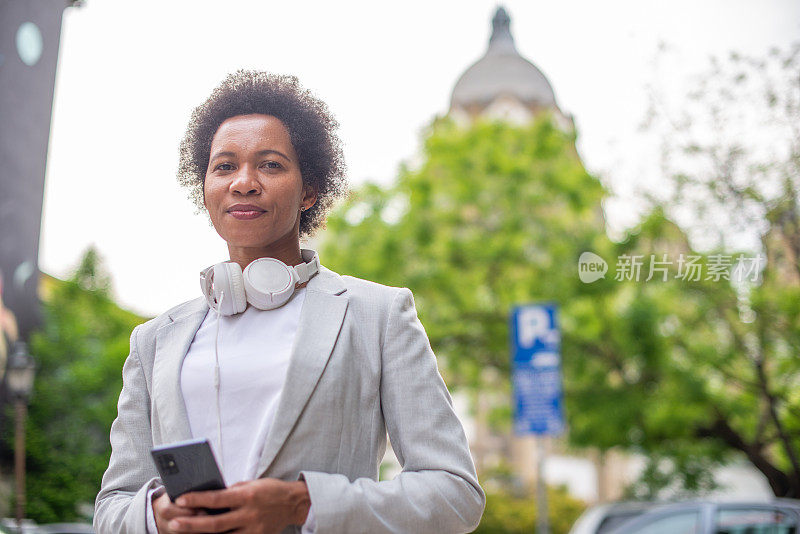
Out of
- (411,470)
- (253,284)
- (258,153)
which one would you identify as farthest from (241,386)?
(258,153)

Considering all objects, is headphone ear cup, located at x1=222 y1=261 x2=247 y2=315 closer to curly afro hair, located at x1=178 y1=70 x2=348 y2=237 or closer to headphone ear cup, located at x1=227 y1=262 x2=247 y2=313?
headphone ear cup, located at x1=227 y1=262 x2=247 y2=313

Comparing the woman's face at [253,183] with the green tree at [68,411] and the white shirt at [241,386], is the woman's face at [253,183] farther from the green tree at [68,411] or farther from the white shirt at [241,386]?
the green tree at [68,411]

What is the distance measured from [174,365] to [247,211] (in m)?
0.28

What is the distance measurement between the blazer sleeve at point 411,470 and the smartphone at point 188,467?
0.46 ft

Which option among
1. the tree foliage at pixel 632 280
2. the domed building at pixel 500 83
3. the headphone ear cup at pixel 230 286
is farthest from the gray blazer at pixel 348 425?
the domed building at pixel 500 83

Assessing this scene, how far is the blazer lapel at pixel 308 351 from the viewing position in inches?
49.8

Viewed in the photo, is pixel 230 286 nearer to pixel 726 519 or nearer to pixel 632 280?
pixel 726 519

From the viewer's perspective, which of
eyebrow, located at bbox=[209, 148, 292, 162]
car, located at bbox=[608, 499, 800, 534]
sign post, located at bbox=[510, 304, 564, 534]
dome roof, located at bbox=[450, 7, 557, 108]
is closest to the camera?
eyebrow, located at bbox=[209, 148, 292, 162]

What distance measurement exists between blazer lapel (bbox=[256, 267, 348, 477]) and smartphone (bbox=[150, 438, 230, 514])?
0.38 ft

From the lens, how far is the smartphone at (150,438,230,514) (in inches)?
44.5

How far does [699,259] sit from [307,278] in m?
9.03

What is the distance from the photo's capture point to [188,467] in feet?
3.79

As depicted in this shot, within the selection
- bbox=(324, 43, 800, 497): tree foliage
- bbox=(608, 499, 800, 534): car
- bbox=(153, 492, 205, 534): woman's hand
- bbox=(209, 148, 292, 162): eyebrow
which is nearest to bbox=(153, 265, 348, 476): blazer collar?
bbox=(153, 492, 205, 534): woman's hand

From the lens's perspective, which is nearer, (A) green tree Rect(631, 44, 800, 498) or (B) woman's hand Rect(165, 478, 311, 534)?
(B) woman's hand Rect(165, 478, 311, 534)
